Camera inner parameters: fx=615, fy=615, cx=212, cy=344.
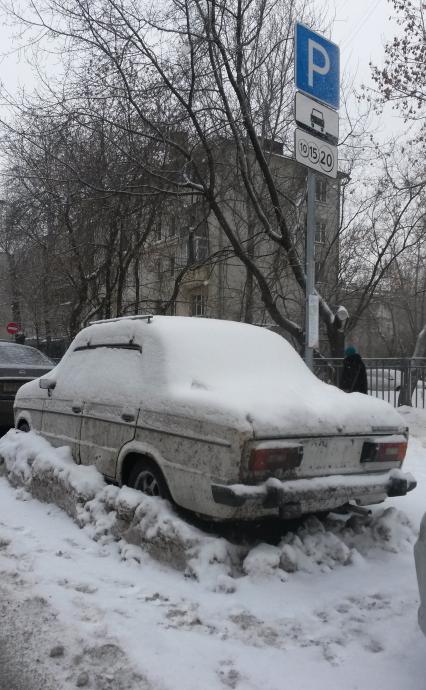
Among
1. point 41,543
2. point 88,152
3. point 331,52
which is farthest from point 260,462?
point 88,152

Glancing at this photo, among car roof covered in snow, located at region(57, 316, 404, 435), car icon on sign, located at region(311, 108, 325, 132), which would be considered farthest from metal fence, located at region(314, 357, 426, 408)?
car roof covered in snow, located at region(57, 316, 404, 435)

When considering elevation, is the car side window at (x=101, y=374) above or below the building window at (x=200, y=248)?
below

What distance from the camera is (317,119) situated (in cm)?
638

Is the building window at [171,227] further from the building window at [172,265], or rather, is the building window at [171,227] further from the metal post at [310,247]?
the metal post at [310,247]

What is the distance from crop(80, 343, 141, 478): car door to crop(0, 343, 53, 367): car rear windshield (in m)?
4.87

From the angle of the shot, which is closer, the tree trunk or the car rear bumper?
the car rear bumper

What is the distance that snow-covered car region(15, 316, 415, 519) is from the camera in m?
3.93

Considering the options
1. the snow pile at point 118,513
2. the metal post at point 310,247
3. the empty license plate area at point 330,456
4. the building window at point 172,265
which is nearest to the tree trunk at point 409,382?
the metal post at point 310,247

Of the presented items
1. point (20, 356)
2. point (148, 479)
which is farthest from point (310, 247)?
point (20, 356)

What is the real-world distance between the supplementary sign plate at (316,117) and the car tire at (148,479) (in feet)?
12.4

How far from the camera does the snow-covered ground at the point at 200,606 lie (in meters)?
2.89

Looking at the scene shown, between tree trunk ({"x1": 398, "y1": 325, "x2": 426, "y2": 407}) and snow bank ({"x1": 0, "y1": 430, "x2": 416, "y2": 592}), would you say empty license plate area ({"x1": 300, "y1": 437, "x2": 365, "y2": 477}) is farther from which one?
tree trunk ({"x1": 398, "y1": 325, "x2": 426, "y2": 407})

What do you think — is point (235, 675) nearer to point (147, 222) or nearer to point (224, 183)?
point (224, 183)

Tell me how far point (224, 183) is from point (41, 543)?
36.5ft
